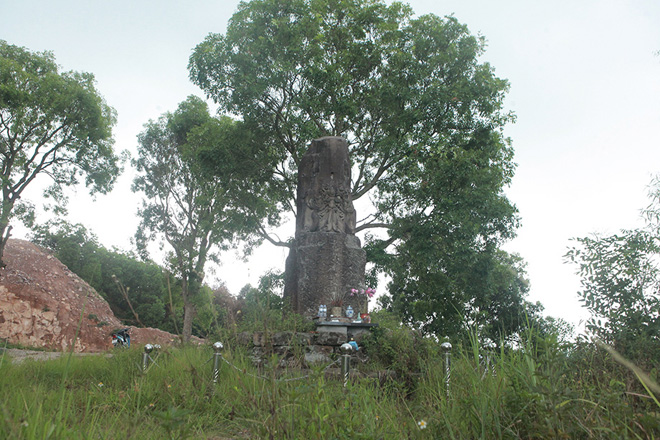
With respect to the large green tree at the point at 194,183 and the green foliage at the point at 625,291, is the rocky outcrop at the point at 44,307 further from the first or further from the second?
the green foliage at the point at 625,291

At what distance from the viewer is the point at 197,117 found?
2112cm

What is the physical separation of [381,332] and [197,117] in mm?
16420

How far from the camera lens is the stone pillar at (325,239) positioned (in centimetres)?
1026

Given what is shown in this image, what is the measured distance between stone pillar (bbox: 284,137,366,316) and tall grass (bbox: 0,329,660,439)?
16.6ft

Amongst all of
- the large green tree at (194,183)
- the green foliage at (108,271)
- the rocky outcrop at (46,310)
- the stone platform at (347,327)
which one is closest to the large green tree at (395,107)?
the large green tree at (194,183)

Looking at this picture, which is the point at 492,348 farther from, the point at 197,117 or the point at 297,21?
the point at 197,117

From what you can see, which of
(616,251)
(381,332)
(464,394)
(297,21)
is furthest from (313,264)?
(297,21)

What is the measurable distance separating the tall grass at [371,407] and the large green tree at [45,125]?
14.8 meters

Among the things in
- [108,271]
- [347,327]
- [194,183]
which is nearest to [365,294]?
[347,327]

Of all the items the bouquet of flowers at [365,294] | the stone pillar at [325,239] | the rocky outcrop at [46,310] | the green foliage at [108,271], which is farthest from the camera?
the green foliage at [108,271]

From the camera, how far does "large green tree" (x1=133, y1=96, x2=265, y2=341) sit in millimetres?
15227

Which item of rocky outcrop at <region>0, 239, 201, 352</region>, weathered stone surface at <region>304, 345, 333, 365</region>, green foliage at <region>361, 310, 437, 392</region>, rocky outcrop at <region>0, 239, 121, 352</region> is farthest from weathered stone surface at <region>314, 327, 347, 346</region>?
rocky outcrop at <region>0, 239, 121, 352</region>

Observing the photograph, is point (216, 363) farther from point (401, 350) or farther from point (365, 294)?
point (365, 294)

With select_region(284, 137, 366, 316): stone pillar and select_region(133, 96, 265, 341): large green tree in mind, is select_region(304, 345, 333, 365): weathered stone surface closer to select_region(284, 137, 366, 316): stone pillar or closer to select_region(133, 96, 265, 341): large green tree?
select_region(284, 137, 366, 316): stone pillar
